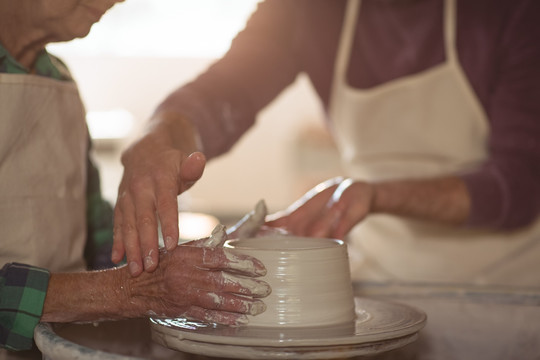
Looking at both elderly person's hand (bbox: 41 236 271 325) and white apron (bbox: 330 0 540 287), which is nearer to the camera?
elderly person's hand (bbox: 41 236 271 325)

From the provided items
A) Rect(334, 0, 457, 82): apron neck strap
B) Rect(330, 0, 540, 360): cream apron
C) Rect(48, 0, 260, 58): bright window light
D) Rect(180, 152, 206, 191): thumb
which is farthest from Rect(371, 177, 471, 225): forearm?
Rect(48, 0, 260, 58): bright window light

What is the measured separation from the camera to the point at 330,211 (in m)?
1.05

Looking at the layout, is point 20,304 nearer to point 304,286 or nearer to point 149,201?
point 149,201

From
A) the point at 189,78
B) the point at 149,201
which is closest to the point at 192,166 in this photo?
the point at 149,201

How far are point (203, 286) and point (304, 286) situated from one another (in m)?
0.14

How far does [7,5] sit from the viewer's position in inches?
31.4

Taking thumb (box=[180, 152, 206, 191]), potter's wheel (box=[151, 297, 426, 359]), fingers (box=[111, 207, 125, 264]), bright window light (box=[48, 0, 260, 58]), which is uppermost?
bright window light (box=[48, 0, 260, 58])

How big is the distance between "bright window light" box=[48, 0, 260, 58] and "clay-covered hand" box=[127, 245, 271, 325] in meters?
3.54

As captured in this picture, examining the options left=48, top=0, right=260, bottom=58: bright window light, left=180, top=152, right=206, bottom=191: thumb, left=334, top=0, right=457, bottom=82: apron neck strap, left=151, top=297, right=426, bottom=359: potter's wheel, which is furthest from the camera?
left=48, top=0, right=260, bottom=58: bright window light

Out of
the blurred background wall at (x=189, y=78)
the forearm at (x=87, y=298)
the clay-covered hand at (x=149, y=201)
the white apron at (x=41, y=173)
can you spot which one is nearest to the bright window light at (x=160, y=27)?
the blurred background wall at (x=189, y=78)

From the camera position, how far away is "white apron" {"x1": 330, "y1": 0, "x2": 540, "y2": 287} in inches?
53.2

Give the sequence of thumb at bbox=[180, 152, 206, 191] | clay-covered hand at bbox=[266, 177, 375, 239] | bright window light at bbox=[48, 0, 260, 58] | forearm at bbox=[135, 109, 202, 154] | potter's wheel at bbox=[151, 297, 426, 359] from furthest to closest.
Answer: bright window light at bbox=[48, 0, 260, 58] → clay-covered hand at bbox=[266, 177, 375, 239] → forearm at bbox=[135, 109, 202, 154] → thumb at bbox=[180, 152, 206, 191] → potter's wheel at bbox=[151, 297, 426, 359]

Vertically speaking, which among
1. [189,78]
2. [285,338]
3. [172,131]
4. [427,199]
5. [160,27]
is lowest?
[285,338]

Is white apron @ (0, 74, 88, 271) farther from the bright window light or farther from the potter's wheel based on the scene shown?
the bright window light
